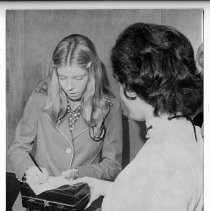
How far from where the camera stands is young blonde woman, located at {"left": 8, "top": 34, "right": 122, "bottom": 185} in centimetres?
143

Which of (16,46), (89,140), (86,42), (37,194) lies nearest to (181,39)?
(86,42)

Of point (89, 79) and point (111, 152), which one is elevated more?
point (89, 79)

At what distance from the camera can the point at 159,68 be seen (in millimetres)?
1378

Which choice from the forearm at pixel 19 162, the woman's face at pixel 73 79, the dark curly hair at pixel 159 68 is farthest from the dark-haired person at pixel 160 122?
the forearm at pixel 19 162

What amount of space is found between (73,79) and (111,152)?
0.32 meters

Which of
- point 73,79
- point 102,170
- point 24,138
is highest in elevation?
point 73,79

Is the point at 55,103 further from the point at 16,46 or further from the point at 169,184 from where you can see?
the point at 169,184

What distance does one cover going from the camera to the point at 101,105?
1.43m

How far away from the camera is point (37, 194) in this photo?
4.71 feet

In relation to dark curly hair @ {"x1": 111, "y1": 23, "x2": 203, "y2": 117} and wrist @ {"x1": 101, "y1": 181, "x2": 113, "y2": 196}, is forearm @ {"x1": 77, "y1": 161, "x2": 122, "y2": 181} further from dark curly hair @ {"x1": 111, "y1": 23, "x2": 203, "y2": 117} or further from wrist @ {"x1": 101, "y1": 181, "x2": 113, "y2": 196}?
dark curly hair @ {"x1": 111, "y1": 23, "x2": 203, "y2": 117}

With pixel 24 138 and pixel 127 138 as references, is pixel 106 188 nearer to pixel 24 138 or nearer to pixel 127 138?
pixel 127 138

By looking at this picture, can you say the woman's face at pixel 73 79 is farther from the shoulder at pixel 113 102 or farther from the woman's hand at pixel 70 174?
the woman's hand at pixel 70 174

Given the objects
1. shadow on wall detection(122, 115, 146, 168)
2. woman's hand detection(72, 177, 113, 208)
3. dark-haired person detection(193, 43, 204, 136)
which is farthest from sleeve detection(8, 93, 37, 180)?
dark-haired person detection(193, 43, 204, 136)

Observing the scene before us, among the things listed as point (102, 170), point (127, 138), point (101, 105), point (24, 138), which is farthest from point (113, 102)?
point (24, 138)
